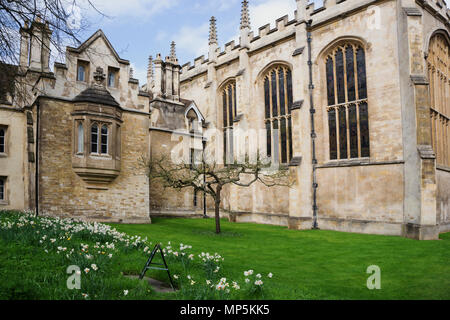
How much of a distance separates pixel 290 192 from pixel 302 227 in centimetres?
209

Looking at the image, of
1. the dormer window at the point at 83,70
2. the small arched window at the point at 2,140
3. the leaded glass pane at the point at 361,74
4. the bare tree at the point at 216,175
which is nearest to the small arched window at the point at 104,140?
the bare tree at the point at 216,175

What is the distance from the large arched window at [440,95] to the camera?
18.9 m

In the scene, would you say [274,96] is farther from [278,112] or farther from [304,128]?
[304,128]

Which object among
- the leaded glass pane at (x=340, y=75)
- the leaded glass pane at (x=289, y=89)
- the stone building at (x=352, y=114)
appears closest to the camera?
the stone building at (x=352, y=114)

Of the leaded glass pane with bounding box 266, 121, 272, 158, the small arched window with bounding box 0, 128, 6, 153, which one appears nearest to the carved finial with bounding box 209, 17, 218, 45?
the leaded glass pane with bounding box 266, 121, 272, 158

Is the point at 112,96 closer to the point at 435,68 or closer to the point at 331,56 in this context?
the point at 331,56

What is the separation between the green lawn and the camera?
685cm

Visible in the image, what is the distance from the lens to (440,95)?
20141mm

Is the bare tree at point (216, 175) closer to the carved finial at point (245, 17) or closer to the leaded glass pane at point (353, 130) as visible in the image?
the leaded glass pane at point (353, 130)

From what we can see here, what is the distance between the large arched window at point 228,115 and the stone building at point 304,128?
275 centimetres

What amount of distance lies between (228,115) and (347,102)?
1041cm

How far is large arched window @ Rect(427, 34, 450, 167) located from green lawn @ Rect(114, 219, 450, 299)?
23.6 ft

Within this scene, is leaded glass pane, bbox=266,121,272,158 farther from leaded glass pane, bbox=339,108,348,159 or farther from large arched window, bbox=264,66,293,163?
leaded glass pane, bbox=339,108,348,159

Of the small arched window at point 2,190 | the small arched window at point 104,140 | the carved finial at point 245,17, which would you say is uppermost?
the carved finial at point 245,17
